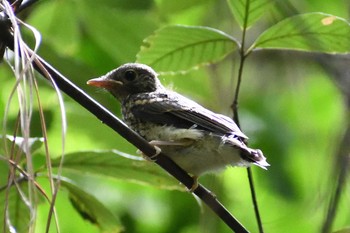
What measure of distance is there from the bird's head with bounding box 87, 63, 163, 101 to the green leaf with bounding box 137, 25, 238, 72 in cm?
37

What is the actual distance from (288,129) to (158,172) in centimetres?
234

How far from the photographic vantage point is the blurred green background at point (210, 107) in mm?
3193

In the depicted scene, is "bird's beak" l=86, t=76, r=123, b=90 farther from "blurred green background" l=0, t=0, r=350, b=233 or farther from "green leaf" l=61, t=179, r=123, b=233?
"green leaf" l=61, t=179, r=123, b=233

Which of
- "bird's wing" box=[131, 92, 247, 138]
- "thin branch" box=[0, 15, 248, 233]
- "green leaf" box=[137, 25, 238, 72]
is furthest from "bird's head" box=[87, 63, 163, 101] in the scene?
"thin branch" box=[0, 15, 248, 233]

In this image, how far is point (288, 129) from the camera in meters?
4.94

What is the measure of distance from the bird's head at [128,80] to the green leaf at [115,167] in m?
0.49

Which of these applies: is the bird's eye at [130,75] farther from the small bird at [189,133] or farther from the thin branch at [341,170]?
the thin branch at [341,170]

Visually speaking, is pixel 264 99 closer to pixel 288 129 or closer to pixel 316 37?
pixel 288 129

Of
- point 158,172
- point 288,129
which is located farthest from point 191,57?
point 288,129

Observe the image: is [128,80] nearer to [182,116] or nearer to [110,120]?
[182,116]

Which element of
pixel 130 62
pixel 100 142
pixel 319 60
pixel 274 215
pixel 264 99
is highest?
pixel 319 60

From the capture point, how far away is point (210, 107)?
3.78m

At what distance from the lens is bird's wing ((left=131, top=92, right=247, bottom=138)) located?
277 centimetres

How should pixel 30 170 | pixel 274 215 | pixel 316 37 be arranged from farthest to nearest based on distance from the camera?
pixel 274 215 → pixel 316 37 → pixel 30 170
